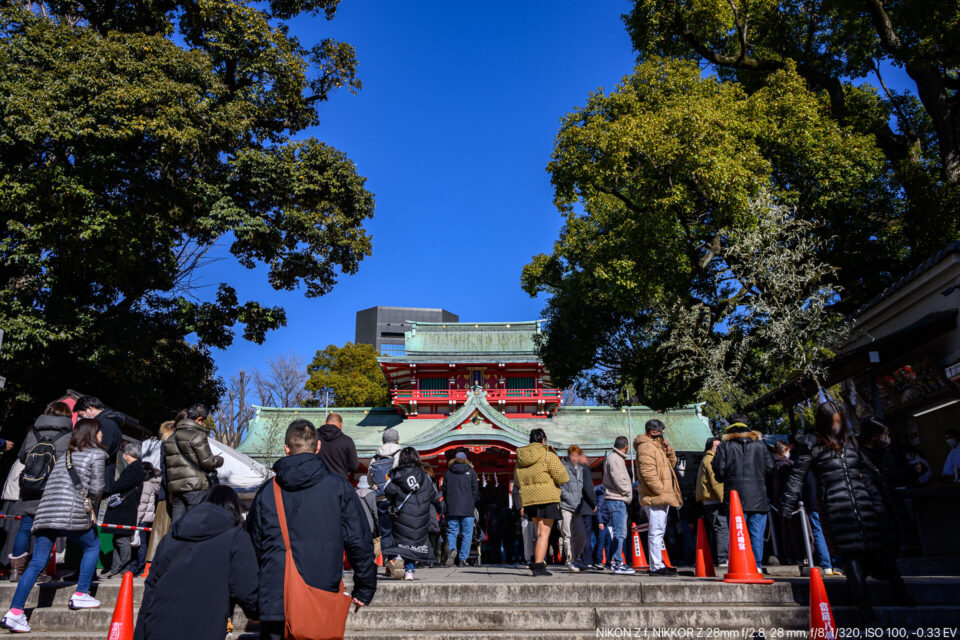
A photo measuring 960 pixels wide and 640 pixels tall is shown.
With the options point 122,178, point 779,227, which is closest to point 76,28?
point 122,178

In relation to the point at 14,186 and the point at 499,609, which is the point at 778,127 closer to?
the point at 499,609

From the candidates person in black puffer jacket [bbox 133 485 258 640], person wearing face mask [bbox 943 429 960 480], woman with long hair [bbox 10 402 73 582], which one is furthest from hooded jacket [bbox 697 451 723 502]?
woman with long hair [bbox 10 402 73 582]

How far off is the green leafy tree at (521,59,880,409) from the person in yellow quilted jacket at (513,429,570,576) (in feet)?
→ 19.2

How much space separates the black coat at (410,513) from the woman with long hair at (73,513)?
2.75 meters

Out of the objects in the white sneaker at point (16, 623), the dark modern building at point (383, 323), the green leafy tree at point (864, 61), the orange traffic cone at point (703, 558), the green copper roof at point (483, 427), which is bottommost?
the white sneaker at point (16, 623)

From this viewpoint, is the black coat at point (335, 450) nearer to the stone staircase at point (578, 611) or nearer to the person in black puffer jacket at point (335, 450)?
the person in black puffer jacket at point (335, 450)

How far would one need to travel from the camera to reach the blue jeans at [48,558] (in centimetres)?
478

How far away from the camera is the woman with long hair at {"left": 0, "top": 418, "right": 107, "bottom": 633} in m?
4.81

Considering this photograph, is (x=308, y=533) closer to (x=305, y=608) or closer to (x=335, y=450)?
(x=305, y=608)

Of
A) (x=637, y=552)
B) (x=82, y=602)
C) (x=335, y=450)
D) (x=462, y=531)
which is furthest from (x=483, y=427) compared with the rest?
(x=82, y=602)

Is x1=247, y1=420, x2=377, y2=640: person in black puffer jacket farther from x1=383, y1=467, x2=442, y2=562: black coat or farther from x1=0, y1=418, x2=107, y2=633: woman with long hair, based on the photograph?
x1=383, y1=467, x2=442, y2=562: black coat

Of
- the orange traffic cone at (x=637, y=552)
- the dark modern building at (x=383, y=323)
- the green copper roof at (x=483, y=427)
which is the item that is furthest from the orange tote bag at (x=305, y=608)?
the dark modern building at (x=383, y=323)

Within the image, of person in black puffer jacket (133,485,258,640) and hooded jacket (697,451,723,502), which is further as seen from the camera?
hooded jacket (697,451,723,502)

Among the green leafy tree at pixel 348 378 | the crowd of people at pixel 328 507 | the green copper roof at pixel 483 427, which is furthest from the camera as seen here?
the green leafy tree at pixel 348 378
